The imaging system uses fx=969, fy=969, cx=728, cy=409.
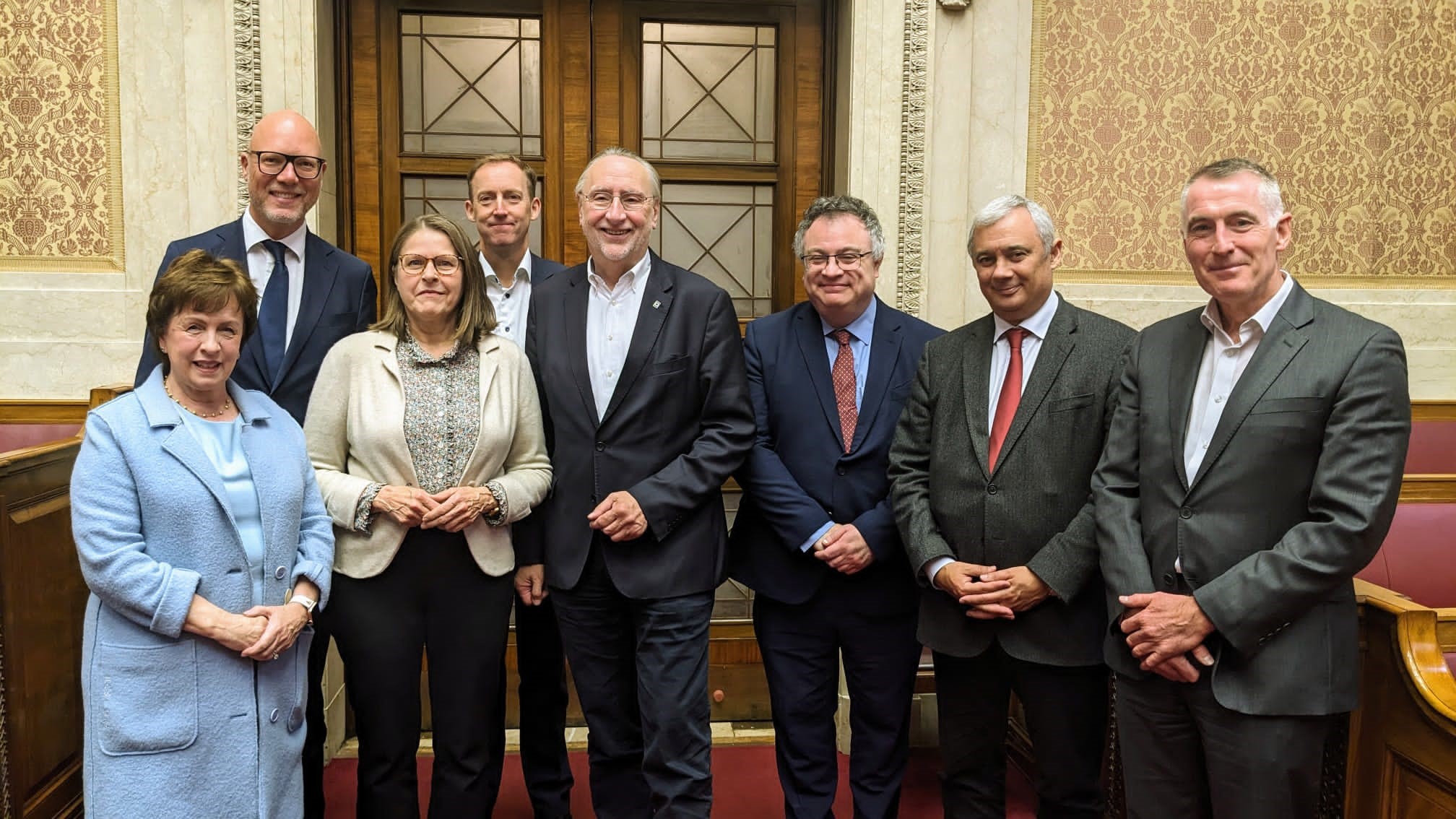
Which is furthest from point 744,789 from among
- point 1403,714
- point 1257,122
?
point 1257,122

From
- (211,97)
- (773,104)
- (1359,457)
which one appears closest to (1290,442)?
(1359,457)

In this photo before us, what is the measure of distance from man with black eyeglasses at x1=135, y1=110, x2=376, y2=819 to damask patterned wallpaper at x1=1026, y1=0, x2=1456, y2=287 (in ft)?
7.86

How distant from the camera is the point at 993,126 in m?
3.46

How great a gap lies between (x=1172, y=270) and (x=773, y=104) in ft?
5.26

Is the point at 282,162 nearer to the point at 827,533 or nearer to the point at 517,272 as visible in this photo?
the point at 517,272

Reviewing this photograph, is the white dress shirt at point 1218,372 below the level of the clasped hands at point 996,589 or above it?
above

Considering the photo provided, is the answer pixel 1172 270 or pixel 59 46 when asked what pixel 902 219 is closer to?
pixel 1172 270

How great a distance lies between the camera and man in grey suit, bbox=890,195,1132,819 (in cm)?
212

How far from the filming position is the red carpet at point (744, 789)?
9.71 ft

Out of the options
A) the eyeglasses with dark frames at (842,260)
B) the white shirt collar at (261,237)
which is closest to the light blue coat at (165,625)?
the white shirt collar at (261,237)

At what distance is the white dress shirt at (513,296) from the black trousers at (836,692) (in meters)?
1.03

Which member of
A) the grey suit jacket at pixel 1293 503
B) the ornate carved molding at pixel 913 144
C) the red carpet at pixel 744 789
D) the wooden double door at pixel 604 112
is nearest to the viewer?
the grey suit jacket at pixel 1293 503

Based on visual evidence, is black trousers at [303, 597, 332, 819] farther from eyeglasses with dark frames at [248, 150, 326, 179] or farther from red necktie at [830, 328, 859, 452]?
red necktie at [830, 328, 859, 452]

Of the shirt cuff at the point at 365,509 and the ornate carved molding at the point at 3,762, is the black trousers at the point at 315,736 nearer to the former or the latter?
the shirt cuff at the point at 365,509
